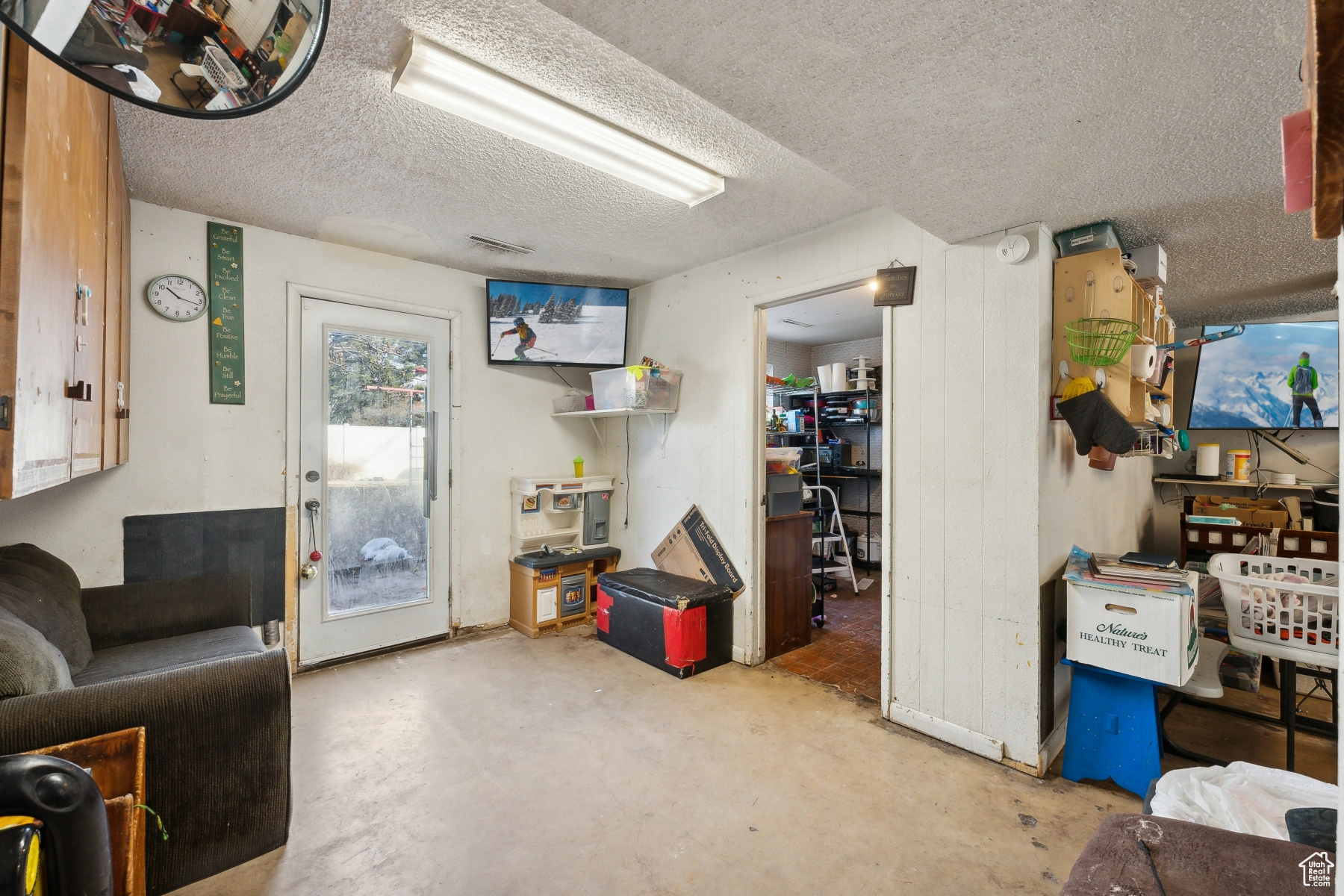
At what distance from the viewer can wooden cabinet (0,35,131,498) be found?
1.02 m

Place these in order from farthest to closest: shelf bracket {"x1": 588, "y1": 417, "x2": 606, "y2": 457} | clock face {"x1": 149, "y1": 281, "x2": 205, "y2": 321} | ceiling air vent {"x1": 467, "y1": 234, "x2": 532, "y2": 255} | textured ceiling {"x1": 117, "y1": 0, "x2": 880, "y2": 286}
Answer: shelf bracket {"x1": 588, "y1": 417, "x2": 606, "y2": 457} < ceiling air vent {"x1": 467, "y1": 234, "x2": 532, "y2": 255} < clock face {"x1": 149, "y1": 281, "x2": 205, "y2": 321} < textured ceiling {"x1": 117, "y1": 0, "x2": 880, "y2": 286}

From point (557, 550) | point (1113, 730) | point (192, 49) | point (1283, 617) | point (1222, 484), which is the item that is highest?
point (192, 49)

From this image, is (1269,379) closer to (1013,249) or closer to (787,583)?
(1013,249)

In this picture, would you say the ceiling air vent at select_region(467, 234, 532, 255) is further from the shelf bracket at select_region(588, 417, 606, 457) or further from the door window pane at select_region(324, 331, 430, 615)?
the shelf bracket at select_region(588, 417, 606, 457)

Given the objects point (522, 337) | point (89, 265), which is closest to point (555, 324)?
point (522, 337)

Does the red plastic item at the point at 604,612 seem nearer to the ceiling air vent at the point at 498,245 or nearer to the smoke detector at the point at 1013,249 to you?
the ceiling air vent at the point at 498,245

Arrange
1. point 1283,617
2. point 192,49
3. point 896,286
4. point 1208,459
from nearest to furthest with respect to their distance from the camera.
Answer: point 192,49 < point 1283,617 < point 896,286 < point 1208,459

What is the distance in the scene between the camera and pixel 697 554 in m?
3.72

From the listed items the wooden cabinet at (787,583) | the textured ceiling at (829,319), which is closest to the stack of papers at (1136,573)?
the wooden cabinet at (787,583)

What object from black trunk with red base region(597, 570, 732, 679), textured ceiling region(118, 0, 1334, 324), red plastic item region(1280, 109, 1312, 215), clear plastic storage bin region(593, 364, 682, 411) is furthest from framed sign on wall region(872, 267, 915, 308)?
red plastic item region(1280, 109, 1312, 215)

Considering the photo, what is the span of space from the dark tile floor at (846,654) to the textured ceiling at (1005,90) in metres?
2.37

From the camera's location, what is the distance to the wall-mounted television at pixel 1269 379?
3.83m

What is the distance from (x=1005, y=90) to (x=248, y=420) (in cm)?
366

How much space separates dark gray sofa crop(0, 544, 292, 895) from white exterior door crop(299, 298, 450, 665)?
50.9 inches
